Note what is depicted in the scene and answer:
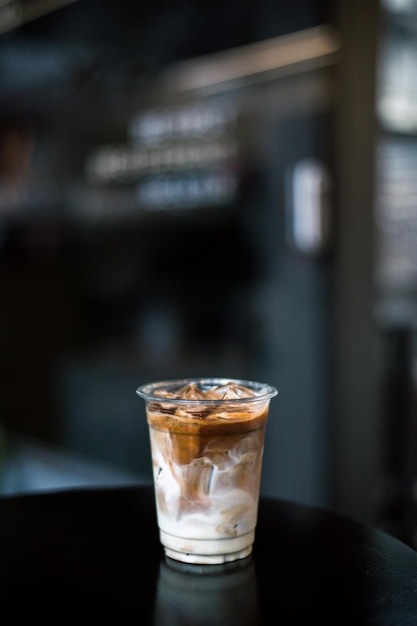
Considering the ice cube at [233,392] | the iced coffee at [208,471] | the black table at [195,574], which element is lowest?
the black table at [195,574]

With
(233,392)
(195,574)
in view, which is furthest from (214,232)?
(195,574)

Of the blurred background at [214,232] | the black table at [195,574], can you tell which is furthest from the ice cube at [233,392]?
the blurred background at [214,232]

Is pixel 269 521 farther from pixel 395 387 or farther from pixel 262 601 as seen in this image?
pixel 395 387

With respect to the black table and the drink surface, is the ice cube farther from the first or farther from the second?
the black table

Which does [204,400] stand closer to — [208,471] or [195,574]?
[208,471]

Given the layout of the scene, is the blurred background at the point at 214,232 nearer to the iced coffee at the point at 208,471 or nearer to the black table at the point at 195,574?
the black table at the point at 195,574

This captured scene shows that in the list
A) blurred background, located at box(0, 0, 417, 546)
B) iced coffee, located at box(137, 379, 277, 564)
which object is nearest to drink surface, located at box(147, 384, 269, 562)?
iced coffee, located at box(137, 379, 277, 564)

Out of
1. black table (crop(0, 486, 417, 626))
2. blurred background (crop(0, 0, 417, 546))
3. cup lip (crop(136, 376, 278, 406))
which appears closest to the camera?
black table (crop(0, 486, 417, 626))
